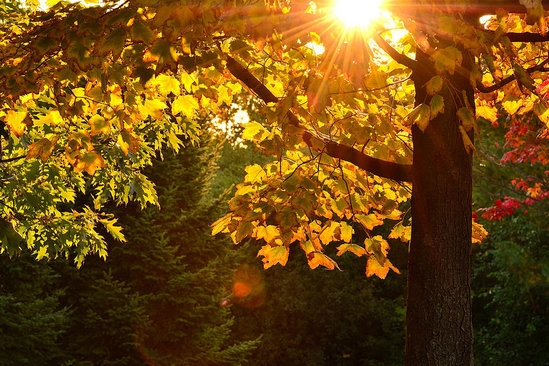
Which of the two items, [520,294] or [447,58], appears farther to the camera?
→ [520,294]

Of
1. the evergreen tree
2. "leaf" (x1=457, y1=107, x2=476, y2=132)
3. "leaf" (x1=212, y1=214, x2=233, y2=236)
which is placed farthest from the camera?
the evergreen tree

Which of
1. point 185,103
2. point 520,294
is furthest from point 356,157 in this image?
point 520,294

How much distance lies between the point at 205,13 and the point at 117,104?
1521 millimetres

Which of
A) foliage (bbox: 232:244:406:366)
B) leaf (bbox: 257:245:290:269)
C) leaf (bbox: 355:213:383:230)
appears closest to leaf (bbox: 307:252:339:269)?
leaf (bbox: 257:245:290:269)

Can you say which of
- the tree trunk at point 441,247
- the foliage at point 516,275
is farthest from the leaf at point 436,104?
the foliage at point 516,275

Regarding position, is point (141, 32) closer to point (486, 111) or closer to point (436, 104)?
point (436, 104)

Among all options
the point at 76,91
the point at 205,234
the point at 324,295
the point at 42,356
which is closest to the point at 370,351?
the point at 324,295

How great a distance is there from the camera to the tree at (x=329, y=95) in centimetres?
306

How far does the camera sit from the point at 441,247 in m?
3.74

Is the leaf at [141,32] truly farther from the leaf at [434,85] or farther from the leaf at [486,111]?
the leaf at [486,111]

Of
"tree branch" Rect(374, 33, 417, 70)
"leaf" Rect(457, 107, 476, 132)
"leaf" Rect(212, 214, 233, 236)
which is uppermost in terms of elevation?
"tree branch" Rect(374, 33, 417, 70)

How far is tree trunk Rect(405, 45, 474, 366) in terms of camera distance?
12.2 ft

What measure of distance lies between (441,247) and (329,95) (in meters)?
1.06

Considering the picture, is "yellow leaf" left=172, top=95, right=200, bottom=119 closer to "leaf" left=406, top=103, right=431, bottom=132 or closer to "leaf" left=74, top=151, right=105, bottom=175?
"leaf" left=74, top=151, right=105, bottom=175
